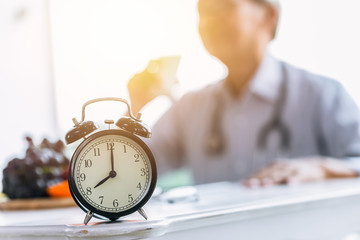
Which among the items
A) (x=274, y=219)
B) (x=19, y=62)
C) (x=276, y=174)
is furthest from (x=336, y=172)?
(x=19, y=62)

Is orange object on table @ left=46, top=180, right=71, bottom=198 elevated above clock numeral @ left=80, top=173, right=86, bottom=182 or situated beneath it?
situated beneath

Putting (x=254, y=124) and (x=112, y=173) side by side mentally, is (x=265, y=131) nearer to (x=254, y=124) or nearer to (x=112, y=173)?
(x=254, y=124)

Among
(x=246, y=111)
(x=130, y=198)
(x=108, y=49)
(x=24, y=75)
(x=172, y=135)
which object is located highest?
(x=108, y=49)

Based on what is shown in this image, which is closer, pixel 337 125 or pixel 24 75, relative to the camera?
pixel 337 125

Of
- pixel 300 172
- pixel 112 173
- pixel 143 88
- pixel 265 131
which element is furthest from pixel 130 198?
pixel 265 131

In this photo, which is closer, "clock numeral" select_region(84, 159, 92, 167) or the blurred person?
"clock numeral" select_region(84, 159, 92, 167)

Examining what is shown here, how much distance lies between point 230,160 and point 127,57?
0.82 m

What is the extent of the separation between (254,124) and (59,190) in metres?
1.47

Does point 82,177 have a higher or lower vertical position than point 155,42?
lower

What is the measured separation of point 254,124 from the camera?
2.22 metres

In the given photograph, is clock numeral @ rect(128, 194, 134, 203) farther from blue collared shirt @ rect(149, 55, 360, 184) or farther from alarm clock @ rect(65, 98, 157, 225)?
blue collared shirt @ rect(149, 55, 360, 184)

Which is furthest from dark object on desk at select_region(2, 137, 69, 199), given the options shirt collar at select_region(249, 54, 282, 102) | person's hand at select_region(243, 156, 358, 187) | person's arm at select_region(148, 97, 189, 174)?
shirt collar at select_region(249, 54, 282, 102)

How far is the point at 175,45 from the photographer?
2.35 m

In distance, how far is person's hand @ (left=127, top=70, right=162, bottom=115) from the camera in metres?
2.09
